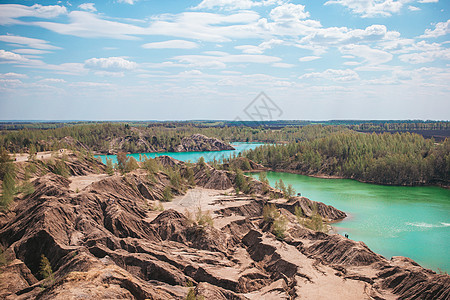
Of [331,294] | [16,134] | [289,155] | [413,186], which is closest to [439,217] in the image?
[413,186]

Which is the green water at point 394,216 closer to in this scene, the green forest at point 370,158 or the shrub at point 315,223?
the green forest at point 370,158

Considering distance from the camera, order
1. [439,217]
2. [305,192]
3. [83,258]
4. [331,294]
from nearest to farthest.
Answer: [83,258] → [331,294] → [439,217] → [305,192]

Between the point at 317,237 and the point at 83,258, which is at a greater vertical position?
the point at 83,258

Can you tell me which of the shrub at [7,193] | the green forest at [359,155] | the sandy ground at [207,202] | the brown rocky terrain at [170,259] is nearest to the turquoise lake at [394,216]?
the green forest at [359,155]

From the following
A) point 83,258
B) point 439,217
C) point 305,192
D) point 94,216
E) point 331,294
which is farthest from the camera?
point 305,192

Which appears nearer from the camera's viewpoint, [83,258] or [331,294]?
[83,258]

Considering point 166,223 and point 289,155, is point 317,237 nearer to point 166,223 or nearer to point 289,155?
point 166,223

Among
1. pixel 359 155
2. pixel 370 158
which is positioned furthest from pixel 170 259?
pixel 359 155
